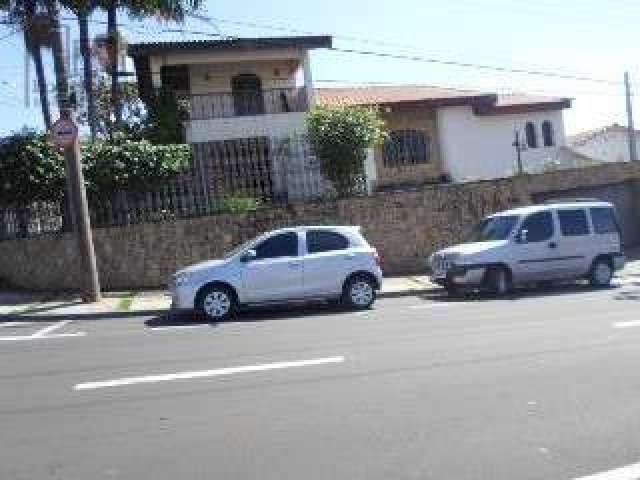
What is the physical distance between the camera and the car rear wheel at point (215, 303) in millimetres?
15250

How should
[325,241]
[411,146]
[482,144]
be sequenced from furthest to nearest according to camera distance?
[482,144] < [411,146] < [325,241]

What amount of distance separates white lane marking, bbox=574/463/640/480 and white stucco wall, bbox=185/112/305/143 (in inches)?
869

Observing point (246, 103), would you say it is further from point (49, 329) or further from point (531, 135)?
point (49, 329)

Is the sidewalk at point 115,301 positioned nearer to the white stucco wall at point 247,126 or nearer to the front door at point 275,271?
the front door at point 275,271

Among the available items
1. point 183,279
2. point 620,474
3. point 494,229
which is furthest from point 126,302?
point 620,474

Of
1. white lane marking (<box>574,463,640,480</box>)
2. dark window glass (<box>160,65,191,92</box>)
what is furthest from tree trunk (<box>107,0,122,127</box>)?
white lane marking (<box>574,463,640,480</box>)

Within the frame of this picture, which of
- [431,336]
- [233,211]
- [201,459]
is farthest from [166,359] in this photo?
[233,211]

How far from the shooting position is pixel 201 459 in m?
6.55

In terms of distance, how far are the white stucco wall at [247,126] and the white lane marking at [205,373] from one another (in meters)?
17.6

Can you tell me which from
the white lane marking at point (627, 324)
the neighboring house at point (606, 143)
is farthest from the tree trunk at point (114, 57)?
the neighboring house at point (606, 143)

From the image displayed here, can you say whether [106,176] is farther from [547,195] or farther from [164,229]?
[547,195]

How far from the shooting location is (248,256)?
15703mm

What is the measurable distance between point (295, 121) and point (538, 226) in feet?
36.3

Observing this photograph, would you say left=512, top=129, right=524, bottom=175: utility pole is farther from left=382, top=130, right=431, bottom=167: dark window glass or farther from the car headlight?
the car headlight
